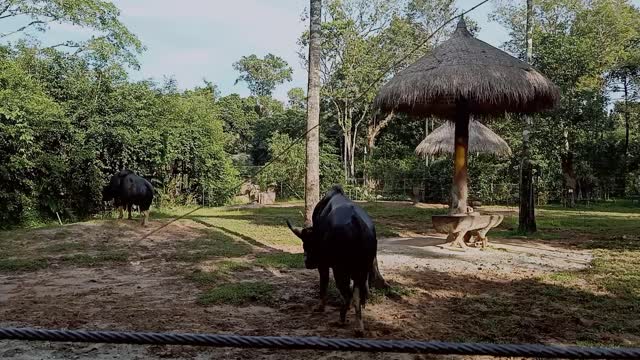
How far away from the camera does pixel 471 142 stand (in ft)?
58.5

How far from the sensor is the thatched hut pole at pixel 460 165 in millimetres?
10336

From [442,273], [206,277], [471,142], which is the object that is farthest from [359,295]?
[471,142]

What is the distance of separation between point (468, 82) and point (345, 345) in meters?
8.57

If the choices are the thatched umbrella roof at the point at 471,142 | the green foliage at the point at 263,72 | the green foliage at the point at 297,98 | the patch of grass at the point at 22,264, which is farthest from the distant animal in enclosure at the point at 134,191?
the green foliage at the point at 263,72

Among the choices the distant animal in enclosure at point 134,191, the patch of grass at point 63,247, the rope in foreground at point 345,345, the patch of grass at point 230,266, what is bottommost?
the patch of grass at point 230,266

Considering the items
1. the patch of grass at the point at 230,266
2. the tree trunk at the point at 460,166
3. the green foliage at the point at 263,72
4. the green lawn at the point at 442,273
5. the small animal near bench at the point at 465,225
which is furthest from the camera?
the green foliage at the point at 263,72

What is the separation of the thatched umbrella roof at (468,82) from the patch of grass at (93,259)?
217 inches

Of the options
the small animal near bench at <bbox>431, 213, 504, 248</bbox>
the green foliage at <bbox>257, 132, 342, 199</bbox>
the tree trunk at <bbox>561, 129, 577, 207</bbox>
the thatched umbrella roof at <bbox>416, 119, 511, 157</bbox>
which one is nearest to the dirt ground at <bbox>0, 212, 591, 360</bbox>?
the small animal near bench at <bbox>431, 213, 504, 248</bbox>

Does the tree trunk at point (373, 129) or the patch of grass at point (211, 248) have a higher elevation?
the tree trunk at point (373, 129)

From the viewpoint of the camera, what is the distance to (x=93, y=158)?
14.7 metres

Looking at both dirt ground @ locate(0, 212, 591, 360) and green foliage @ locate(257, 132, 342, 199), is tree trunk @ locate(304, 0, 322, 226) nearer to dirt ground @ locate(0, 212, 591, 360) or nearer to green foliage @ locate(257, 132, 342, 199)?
dirt ground @ locate(0, 212, 591, 360)

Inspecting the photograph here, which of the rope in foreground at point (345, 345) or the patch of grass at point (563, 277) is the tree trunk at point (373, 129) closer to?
the patch of grass at point (563, 277)

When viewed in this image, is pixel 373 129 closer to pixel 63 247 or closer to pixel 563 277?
pixel 63 247

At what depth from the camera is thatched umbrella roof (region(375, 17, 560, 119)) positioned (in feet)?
30.7
